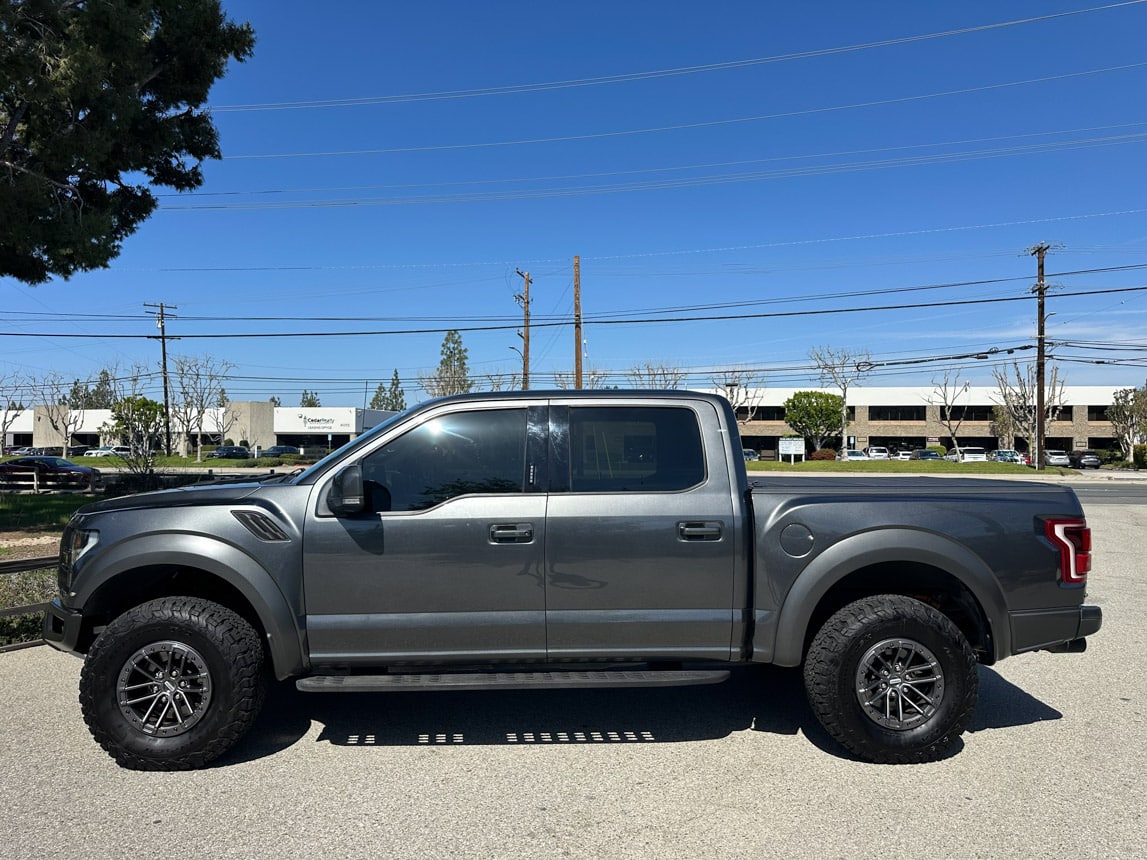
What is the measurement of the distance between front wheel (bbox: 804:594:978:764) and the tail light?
2.28 feet

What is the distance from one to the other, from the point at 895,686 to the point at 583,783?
1.69 meters

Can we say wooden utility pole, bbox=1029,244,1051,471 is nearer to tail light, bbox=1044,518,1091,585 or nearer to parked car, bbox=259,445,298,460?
tail light, bbox=1044,518,1091,585

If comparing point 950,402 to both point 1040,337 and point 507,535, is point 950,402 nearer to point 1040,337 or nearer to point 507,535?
point 1040,337

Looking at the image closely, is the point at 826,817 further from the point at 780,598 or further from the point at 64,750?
the point at 64,750

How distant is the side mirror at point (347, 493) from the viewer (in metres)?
3.88

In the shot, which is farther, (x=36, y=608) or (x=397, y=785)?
(x=36, y=608)

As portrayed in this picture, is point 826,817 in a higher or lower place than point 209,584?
lower

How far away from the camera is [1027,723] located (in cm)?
470

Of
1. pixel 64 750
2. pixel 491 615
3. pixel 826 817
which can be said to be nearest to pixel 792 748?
pixel 826 817

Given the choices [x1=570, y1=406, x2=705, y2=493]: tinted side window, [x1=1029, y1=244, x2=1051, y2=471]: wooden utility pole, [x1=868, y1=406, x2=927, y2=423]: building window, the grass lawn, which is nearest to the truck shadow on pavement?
[x1=570, y1=406, x2=705, y2=493]: tinted side window

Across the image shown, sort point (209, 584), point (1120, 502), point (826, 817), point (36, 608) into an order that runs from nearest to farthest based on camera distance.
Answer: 1. point (826, 817)
2. point (209, 584)
3. point (36, 608)
4. point (1120, 502)

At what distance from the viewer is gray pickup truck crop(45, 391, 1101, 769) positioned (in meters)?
4.01

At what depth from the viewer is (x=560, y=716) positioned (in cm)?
481

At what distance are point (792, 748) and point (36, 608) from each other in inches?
237
